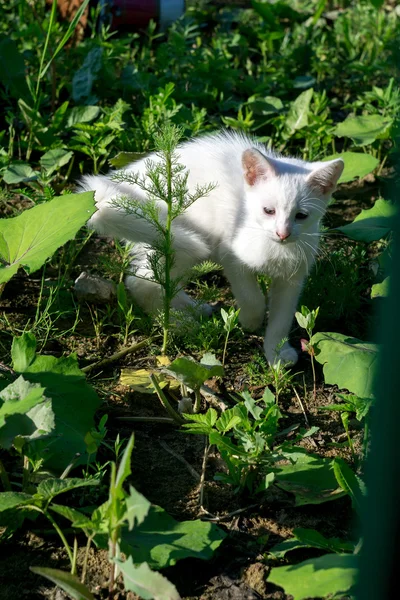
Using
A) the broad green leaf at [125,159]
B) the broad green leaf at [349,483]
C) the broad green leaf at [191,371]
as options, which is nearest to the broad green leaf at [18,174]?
the broad green leaf at [125,159]

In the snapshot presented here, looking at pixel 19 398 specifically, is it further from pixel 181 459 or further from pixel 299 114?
pixel 299 114

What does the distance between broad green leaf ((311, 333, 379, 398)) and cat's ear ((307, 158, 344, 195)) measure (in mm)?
758

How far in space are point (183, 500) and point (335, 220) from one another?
1.98 meters

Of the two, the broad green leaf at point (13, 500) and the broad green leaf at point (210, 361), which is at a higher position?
the broad green leaf at point (13, 500)

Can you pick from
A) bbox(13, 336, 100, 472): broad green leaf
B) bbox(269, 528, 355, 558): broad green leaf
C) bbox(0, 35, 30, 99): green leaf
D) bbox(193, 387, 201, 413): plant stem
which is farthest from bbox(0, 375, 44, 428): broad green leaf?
bbox(0, 35, 30, 99): green leaf

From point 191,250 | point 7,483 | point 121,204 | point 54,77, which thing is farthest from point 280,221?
point 54,77

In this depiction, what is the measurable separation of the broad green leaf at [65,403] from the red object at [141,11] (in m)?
3.48

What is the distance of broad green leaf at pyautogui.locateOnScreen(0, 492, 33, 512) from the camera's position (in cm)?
189

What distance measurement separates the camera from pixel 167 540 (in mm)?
1896

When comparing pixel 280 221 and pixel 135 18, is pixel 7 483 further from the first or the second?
pixel 135 18

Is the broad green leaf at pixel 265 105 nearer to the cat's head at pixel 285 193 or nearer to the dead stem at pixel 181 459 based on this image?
the cat's head at pixel 285 193

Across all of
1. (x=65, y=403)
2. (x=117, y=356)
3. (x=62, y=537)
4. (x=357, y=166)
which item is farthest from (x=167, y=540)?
(x=357, y=166)

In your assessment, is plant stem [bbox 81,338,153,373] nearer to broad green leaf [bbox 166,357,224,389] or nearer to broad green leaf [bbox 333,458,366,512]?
broad green leaf [bbox 166,357,224,389]

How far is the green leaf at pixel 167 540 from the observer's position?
182 cm
